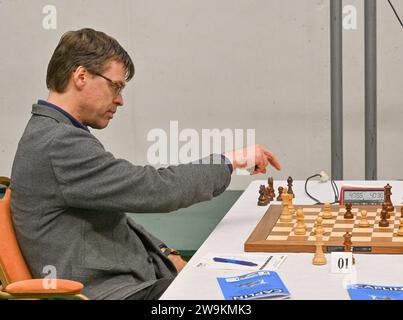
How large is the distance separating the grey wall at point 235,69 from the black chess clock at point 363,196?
8.29 ft

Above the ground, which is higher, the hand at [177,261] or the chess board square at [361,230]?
the chess board square at [361,230]

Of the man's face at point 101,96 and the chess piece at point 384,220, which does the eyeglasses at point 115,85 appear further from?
the chess piece at point 384,220

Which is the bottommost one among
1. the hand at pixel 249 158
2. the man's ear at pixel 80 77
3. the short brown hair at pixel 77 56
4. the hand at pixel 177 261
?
the hand at pixel 177 261

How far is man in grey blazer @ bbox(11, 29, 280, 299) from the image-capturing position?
2.04 meters

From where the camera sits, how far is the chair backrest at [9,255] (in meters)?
2.02

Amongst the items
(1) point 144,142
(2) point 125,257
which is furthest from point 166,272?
(1) point 144,142

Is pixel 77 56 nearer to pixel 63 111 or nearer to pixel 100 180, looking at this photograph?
pixel 63 111

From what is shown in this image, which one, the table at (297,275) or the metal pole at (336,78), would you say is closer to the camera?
the table at (297,275)

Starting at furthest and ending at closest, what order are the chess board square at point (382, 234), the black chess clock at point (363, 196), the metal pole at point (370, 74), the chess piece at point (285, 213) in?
→ the metal pole at point (370, 74) → the black chess clock at point (363, 196) → the chess piece at point (285, 213) → the chess board square at point (382, 234)

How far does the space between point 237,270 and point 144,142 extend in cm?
353

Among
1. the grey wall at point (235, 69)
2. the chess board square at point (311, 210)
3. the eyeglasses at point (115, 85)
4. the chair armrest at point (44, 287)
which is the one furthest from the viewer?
the grey wall at point (235, 69)

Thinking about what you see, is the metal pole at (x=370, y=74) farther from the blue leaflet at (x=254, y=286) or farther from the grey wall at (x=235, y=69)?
the blue leaflet at (x=254, y=286)

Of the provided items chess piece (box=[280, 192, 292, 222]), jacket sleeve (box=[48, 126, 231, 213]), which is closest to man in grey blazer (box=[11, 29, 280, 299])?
jacket sleeve (box=[48, 126, 231, 213])

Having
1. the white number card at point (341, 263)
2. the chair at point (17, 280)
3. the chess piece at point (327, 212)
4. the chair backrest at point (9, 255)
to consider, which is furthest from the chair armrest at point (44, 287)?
the chess piece at point (327, 212)
